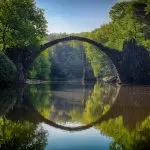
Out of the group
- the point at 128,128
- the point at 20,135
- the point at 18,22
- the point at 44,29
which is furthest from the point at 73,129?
the point at 44,29

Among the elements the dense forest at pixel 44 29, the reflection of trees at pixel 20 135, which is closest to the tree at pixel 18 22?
the dense forest at pixel 44 29

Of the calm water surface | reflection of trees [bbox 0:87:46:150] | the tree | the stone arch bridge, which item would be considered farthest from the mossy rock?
reflection of trees [bbox 0:87:46:150]

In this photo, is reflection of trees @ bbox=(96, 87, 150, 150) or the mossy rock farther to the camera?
the mossy rock

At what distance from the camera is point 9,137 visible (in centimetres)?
1059

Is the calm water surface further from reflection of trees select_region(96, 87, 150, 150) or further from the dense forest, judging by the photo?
the dense forest

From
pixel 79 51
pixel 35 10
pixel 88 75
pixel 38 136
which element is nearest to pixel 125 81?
pixel 35 10

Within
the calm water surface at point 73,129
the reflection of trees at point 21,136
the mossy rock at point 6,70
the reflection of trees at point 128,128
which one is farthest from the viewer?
the mossy rock at point 6,70

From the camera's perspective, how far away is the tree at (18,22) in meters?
45.2

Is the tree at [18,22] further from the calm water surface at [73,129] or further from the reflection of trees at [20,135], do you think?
the reflection of trees at [20,135]

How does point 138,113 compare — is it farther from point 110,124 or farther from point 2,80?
point 2,80

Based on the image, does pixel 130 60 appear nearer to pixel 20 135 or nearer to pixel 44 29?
pixel 44 29

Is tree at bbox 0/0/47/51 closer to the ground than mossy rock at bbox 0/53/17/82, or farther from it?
farther from it

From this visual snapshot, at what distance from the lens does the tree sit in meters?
45.2

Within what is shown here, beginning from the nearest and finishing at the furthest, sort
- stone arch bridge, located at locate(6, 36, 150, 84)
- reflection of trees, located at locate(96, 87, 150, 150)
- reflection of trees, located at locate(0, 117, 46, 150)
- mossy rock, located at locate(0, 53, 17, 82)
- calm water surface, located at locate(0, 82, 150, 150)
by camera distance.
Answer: reflection of trees, located at locate(0, 117, 46, 150), calm water surface, located at locate(0, 82, 150, 150), reflection of trees, located at locate(96, 87, 150, 150), mossy rock, located at locate(0, 53, 17, 82), stone arch bridge, located at locate(6, 36, 150, 84)
